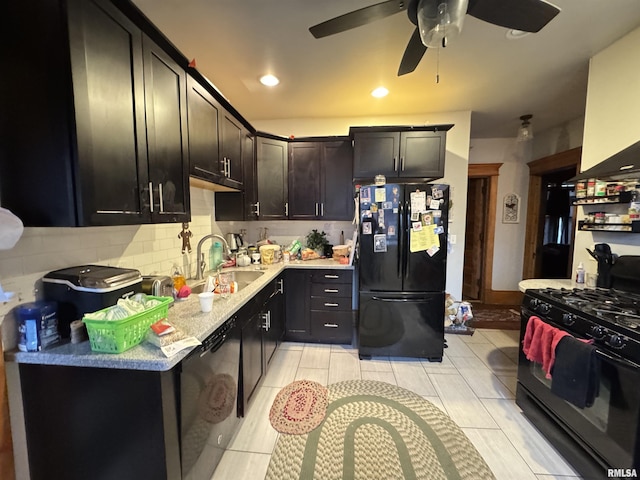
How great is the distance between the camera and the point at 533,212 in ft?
13.7

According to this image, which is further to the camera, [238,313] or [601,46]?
[601,46]

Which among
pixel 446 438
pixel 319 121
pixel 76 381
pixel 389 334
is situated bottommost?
pixel 446 438

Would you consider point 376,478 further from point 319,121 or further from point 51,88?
point 319,121

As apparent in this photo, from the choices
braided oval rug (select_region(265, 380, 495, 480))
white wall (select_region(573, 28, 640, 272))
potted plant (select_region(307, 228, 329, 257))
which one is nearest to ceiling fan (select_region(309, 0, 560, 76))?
white wall (select_region(573, 28, 640, 272))

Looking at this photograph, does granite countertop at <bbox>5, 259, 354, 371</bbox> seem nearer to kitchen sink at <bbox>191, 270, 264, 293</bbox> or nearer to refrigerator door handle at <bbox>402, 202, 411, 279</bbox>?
kitchen sink at <bbox>191, 270, 264, 293</bbox>

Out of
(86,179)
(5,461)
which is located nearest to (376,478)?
(5,461)

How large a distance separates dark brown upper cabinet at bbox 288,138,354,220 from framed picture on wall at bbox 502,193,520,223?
2865 millimetres

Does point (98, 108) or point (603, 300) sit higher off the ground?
point (98, 108)

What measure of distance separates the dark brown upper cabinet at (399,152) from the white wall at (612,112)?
1.16 metres

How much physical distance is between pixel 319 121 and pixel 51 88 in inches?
112

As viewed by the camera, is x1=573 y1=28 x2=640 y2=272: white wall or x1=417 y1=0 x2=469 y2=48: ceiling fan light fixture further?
x1=573 y1=28 x2=640 y2=272: white wall

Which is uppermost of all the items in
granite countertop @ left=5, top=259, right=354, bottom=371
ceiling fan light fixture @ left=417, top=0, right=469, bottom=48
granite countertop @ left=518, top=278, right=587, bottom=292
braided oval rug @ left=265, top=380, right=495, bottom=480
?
ceiling fan light fixture @ left=417, top=0, right=469, bottom=48

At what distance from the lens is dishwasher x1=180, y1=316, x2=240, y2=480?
3.91ft

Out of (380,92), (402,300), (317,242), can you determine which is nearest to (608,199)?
(402,300)
